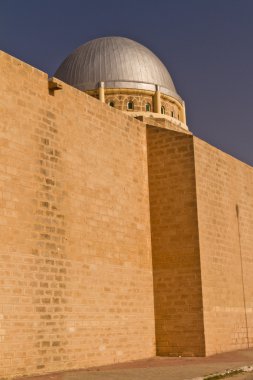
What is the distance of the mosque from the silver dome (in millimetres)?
6761

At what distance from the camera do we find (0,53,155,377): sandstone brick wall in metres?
9.48

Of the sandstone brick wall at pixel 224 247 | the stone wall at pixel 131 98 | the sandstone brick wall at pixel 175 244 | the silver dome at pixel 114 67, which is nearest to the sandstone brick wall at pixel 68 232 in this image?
the sandstone brick wall at pixel 175 244

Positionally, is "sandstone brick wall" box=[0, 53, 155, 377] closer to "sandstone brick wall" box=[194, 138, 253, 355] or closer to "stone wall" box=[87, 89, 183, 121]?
"sandstone brick wall" box=[194, 138, 253, 355]

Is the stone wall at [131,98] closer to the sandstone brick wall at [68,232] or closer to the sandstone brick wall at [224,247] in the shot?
the sandstone brick wall at [224,247]

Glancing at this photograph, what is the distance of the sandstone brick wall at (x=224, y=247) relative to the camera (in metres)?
13.0

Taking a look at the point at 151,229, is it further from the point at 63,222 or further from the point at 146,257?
the point at 63,222

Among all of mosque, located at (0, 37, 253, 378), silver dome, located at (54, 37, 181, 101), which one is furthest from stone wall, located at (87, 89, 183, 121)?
mosque, located at (0, 37, 253, 378)

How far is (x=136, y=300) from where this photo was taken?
12.2 m

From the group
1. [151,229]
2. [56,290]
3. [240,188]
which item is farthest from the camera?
[240,188]

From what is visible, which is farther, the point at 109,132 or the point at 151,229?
the point at 151,229

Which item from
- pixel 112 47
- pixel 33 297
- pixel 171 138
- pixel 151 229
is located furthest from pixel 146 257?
pixel 112 47

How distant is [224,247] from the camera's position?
46.3 feet

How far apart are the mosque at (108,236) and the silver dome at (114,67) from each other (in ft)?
22.2

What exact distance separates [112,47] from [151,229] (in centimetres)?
1091
